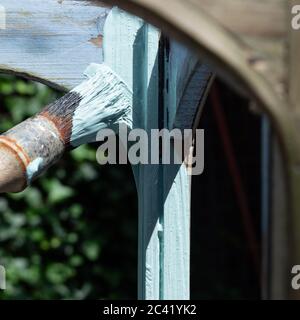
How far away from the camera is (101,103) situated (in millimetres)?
1206

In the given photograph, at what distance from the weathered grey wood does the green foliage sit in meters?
1.25

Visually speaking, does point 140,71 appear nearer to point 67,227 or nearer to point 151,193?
point 151,193

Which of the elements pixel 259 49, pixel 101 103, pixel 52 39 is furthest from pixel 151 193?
pixel 259 49

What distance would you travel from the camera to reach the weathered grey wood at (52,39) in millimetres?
1233

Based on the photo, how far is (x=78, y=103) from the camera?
120 cm

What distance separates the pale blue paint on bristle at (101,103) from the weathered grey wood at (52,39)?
0.10 feet

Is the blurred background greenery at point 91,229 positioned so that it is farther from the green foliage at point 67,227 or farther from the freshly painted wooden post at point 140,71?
the freshly painted wooden post at point 140,71

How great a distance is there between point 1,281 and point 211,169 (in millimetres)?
977

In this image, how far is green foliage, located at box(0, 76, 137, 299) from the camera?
2.53 m

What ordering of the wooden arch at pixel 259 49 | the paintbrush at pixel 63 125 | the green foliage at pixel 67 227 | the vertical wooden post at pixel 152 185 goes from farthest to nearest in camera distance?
A: the green foliage at pixel 67 227 → the vertical wooden post at pixel 152 185 → the paintbrush at pixel 63 125 → the wooden arch at pixel 259 49

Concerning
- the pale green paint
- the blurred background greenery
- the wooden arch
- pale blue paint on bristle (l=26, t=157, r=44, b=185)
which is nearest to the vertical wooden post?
the pale green paint

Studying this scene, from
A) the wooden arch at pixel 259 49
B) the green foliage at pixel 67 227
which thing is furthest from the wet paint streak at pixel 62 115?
the green foliage at pixel 67 227

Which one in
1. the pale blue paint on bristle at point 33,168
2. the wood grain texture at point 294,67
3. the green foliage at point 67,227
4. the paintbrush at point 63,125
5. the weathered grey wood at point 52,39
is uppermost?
the green foliage at point 67,227

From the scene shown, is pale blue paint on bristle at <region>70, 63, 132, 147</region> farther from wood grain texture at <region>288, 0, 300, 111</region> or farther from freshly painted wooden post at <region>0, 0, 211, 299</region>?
wood grain texture at <region>288, 0, 300, 111</region>
